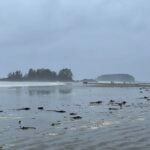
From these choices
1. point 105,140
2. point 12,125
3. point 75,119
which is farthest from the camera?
point 75,119

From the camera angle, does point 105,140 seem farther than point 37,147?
Yes

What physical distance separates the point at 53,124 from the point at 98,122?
3603 mm

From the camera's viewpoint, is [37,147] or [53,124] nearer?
[37,147]

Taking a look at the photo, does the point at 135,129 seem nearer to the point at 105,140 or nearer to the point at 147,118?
the point at 105,140

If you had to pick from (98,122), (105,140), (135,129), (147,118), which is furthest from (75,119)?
(105,140)

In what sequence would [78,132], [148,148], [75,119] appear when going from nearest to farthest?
1. [148,148]
2. [78,132]
3. [75,119]

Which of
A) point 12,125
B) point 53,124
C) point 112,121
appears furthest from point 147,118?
point 12,125

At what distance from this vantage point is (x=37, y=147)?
72.1ft

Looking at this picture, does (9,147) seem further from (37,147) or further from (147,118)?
(147,118)

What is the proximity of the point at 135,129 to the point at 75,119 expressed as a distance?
8007 mm

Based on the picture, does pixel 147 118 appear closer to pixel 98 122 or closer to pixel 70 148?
pixel 98 122

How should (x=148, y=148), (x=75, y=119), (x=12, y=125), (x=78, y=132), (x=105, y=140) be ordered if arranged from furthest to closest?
(x=75, y=119) < (x=12, y=125) < (x=78, y=132) < (x=105, y=140) < (x=148, y=148)

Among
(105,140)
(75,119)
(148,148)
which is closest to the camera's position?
(148,148)

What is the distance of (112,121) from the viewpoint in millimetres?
33281
